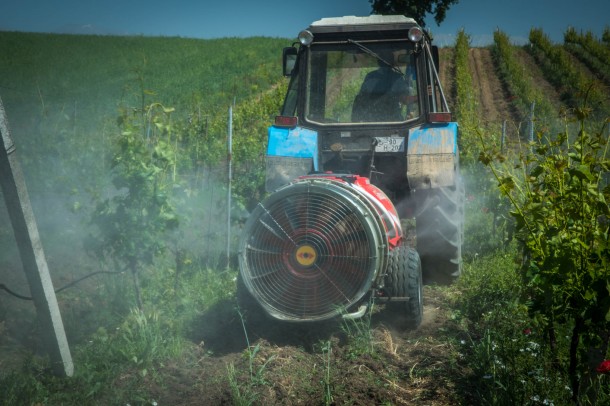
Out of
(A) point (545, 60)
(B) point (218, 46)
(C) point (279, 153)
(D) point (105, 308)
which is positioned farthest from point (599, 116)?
(B) point (218, 46)

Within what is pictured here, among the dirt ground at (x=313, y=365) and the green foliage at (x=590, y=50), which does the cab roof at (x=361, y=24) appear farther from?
the green foliage at (x=590, y=50)

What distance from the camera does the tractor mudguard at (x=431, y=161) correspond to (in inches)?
187

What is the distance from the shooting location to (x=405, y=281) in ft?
13.6

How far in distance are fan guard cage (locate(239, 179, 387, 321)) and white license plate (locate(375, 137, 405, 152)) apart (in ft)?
2.67

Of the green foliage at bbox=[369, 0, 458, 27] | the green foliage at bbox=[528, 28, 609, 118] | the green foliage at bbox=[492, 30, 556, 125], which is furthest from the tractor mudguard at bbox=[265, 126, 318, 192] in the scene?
the green foliage at bbox=[369, 0, 458, 27]

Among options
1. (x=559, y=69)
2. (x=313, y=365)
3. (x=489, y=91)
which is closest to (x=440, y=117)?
(x=313, y=365)

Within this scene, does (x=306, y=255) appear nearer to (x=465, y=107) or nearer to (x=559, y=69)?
(x=465, y=107)

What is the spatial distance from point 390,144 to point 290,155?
815mm

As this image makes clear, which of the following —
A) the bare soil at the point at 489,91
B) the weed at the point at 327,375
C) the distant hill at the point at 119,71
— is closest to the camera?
the weed at the point at 327,375

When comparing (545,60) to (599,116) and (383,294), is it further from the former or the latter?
(383,294)

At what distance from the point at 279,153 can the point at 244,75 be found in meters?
22.9

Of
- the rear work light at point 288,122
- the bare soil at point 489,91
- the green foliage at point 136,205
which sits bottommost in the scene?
the bare soil at point 489,91

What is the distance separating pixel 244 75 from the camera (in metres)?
27.1

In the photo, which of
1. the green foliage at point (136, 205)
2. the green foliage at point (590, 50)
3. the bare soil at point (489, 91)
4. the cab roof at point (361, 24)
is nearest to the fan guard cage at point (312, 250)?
the green foliage at point (136, 205)
